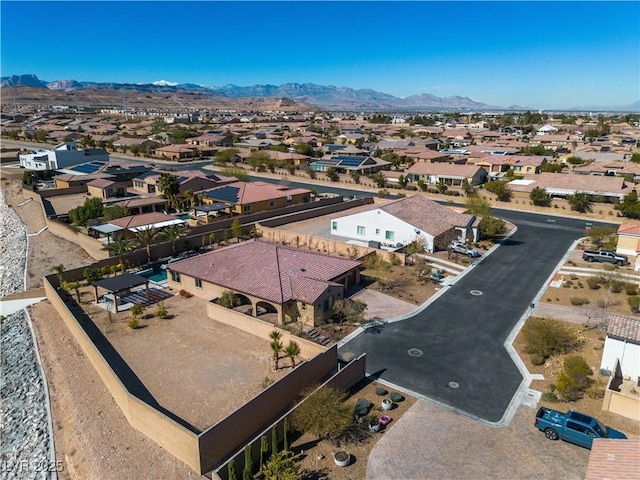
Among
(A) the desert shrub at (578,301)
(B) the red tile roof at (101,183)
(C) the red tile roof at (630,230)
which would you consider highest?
(B) the red tile roof at (101,183)

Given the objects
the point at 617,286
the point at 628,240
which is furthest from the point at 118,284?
the point at 628,240

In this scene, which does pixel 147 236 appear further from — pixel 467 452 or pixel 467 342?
Answer: pixel 467 452

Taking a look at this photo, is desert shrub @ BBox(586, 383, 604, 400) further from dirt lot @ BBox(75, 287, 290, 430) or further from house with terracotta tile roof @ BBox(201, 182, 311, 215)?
house with terracotta tile roof @ BBox(201, 182, 311, 215)

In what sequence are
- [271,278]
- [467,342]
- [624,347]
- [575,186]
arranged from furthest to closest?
Result: 1. [575,186]
2. [271,278]
3. [467,342]
4. [624,347]

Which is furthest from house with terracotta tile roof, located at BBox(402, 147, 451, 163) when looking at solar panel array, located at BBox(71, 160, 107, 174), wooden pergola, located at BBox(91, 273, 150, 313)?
wooden pergola, located at BBox(91, 273, 150, 313)

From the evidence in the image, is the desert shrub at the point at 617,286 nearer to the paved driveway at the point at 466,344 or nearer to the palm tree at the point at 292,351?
the paved driveway at the point at 466,344

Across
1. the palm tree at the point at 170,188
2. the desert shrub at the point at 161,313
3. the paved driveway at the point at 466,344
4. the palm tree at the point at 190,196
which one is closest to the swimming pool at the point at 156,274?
the desert shrub at the point at 161,313

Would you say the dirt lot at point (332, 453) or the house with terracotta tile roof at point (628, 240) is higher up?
the house with terracotta tile roof at point (628, 240)
